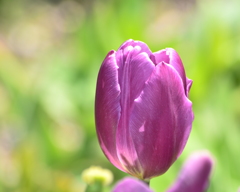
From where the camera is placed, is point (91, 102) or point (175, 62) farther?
point (91, 102)

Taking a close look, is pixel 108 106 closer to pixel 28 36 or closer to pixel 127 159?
pixel 127 159

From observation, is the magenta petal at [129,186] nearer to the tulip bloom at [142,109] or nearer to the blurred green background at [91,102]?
the tulip bloom at [142,109]

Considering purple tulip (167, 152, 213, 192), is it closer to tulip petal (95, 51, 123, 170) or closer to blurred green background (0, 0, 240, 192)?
tulip petal (95, 51, 123, 170)

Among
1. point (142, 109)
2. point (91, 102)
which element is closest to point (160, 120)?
point (142, 109)

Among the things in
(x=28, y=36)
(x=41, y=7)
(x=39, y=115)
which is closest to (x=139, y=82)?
(x=39, y=115)

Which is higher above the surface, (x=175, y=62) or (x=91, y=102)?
(x=175, y=62)

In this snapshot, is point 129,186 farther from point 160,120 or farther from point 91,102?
point 91,102

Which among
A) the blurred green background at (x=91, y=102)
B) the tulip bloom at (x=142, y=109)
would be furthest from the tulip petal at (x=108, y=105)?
the blurred green background at (x=91, y=102)
